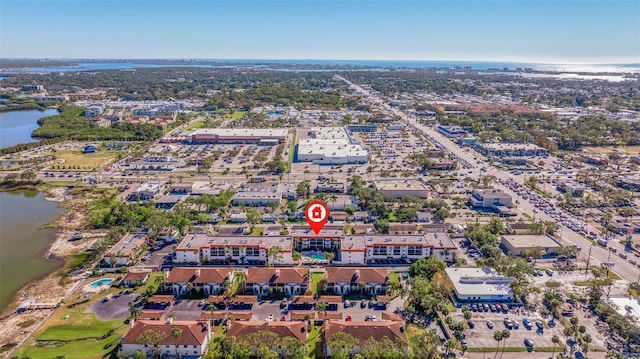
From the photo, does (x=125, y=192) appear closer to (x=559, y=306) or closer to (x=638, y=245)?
(x=559, y=306)

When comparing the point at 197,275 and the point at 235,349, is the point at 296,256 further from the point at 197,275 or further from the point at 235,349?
the point at 235,349

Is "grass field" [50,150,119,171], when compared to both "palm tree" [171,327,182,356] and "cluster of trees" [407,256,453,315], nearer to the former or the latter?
"palm tree" [171,327,182,356]

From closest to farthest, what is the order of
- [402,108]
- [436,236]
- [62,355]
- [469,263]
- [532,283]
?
1. [62,355]
2. [532,283]
3. [469,263]
4. [436,236]
5. [402,108]

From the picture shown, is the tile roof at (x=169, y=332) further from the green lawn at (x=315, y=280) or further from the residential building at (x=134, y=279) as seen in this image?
the green lawn at (x=315, y=280)

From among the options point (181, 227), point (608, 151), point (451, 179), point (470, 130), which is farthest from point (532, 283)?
point (470, 130)

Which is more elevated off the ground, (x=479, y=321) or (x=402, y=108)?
(x=402, y=108)

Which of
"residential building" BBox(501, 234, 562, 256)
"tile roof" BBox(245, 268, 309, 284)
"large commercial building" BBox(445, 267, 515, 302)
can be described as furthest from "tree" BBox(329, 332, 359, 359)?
"residential building" BBox(501, 234, 562, 256)

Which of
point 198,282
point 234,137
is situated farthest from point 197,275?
point 234,137
